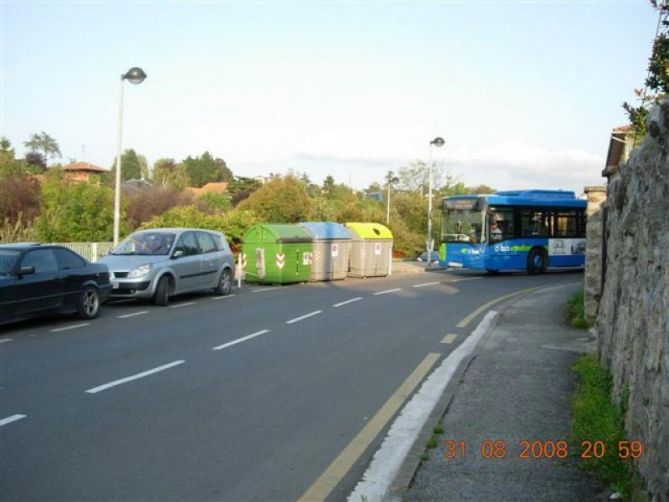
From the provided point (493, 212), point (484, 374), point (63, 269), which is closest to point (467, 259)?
point (493, 212)

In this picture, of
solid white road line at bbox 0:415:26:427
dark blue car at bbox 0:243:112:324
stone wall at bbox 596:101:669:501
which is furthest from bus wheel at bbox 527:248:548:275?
solid white road line at bbox 0:415:26:427

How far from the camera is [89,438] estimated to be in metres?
6.25

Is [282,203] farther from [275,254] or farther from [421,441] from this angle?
[421,441]

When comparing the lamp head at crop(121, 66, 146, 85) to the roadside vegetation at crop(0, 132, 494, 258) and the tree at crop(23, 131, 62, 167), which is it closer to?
the roadside vegetation at crop(0, 132, 494, 258)

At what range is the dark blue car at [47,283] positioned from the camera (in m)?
12.3

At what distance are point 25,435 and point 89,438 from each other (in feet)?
1.88

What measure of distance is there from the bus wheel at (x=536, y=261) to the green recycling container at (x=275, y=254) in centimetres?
1047

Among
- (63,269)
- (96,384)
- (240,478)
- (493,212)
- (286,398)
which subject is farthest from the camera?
(493,212)

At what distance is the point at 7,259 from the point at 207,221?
50.3 ft

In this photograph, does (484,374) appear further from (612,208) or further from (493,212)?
(493,212)

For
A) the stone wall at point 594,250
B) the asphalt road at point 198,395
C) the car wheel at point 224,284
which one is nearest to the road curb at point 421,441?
the asphalt road at point 198,395

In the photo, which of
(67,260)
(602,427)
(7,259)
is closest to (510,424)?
(602,427)

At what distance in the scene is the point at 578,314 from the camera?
13.9 m

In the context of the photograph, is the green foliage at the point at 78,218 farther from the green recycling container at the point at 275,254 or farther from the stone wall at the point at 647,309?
the stone wall at the point at 647,309
